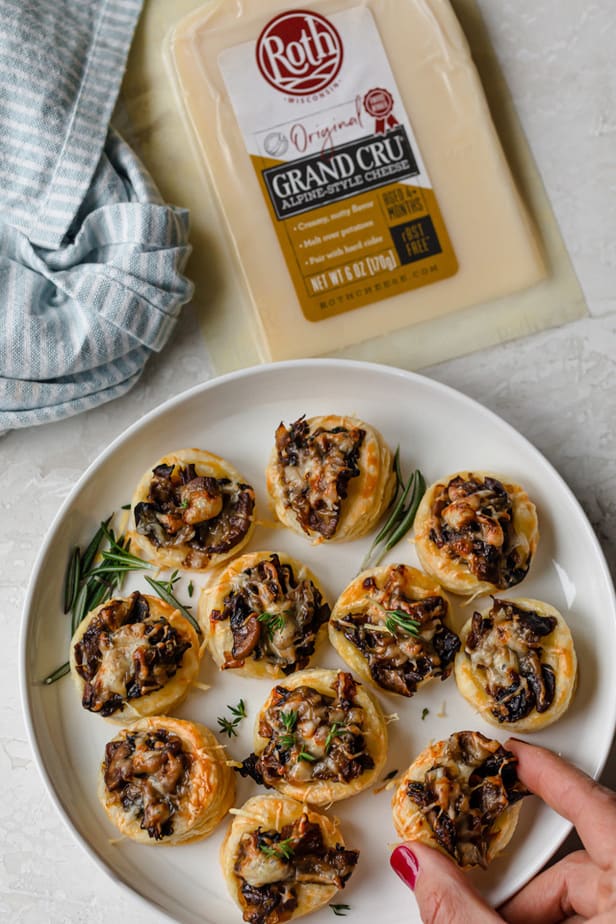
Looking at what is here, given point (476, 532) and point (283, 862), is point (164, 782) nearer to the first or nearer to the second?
point (283, 862)

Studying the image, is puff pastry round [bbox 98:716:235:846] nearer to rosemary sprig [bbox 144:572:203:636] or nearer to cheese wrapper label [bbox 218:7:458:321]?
rosemary sprig [bbox 144:572:203:636]

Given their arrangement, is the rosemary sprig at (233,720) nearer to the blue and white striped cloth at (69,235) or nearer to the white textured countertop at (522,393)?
the white textured countertop at (522,393)

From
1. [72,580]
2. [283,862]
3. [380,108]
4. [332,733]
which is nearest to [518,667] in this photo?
[332,733]

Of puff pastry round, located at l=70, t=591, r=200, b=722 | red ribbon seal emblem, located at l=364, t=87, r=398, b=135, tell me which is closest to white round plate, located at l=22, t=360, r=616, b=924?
puff pastry round, located at l=70, t=591, r=200, b=722

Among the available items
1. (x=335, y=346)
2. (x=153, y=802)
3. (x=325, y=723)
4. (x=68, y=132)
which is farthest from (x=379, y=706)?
(x=68, y=132)

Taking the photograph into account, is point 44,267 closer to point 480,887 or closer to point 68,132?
point 68,132
